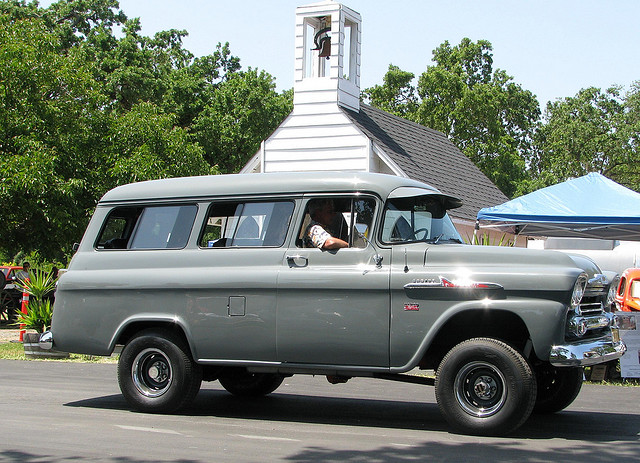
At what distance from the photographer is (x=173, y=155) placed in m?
26.1

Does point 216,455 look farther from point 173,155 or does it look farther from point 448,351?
point 173,155

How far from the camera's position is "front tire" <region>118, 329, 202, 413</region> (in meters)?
8.50

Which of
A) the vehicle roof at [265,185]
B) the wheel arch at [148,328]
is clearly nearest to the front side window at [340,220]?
the vehicle roof at [265,185]

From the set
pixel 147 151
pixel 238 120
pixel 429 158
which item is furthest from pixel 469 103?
pixel 147 151

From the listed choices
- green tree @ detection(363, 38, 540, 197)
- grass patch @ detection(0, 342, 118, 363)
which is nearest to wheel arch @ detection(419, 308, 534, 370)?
grass patch @ detection(0, 342, 118, 363)

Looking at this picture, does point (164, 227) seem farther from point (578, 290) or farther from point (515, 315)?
point (578, 290)

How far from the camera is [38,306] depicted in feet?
54.2

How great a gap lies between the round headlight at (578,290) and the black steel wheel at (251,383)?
3.79 meters

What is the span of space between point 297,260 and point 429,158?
1701cm

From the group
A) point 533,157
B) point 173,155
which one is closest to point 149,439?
point 173,155

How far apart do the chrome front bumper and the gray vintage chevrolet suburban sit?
1 cm

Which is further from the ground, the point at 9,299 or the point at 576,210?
the point at 576,210

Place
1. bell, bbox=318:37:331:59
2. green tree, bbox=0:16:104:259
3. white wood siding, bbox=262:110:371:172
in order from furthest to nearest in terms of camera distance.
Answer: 1. green tree, bbox=0:16:104:259
2. bell, bbox=318:37:331:59
3. white wood siding, bbox=262:110:371:172

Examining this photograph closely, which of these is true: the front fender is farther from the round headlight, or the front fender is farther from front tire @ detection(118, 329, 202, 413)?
front tire @ detection(118, 329, 202, 413)
